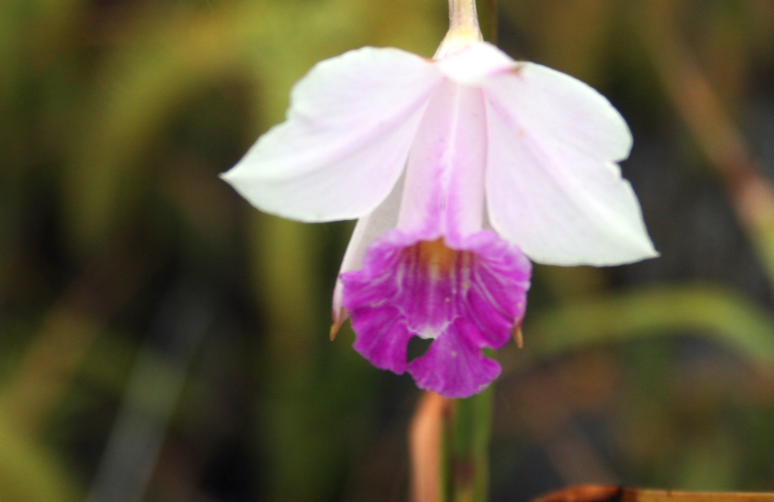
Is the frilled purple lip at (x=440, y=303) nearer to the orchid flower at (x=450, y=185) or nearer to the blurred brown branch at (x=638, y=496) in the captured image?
the orchid flower at (x=450, y=185)

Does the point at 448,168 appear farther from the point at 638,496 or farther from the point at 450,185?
the point at 638,496

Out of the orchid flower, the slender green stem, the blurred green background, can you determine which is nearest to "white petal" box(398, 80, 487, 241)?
the orchid flower

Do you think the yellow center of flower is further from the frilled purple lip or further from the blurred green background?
the blurred green background

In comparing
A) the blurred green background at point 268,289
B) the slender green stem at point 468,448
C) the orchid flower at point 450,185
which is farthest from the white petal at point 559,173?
the blurred green background at point 268,289

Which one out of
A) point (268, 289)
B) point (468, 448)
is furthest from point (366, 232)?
point (268, 289)

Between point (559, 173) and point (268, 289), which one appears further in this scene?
point (268, 289)

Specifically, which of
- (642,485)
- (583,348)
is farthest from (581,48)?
(642,485)
